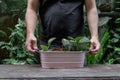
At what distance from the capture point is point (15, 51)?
4.36m

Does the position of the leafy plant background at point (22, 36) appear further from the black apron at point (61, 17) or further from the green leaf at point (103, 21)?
the black apron at point (61, 17)

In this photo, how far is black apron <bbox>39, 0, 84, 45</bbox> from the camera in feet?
7.47

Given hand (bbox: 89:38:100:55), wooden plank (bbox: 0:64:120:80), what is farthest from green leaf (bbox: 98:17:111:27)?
wooden plank (bbox: 0:64:120:80)

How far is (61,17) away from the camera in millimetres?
2275

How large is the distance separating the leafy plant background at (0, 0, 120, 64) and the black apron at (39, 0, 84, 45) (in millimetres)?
1686

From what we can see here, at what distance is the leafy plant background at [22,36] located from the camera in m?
4.26

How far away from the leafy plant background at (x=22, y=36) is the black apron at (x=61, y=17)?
66.4 inches

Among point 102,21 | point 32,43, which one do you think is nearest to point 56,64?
point 32,43

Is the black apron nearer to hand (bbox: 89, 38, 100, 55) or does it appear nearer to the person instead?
the person

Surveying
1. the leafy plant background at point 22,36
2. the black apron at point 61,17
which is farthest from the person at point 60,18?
the leafy plant background at point 22,36

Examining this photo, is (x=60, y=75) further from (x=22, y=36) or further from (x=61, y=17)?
(x=22, y=36)

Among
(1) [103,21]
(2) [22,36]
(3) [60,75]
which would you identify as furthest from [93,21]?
(1) [103,21]

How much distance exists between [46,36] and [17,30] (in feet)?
6.62

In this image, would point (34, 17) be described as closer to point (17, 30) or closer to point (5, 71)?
point (5, 71)
